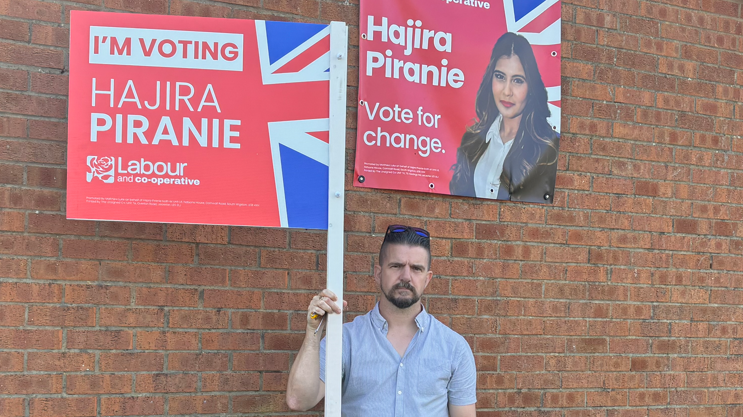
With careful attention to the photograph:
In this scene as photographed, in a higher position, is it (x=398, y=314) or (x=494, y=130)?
(x=494, y=130)

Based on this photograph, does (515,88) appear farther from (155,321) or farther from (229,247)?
(155,321)

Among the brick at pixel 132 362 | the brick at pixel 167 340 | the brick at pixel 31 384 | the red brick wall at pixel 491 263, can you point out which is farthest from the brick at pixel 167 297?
the brick at pixel 31 384

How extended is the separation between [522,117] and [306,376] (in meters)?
1.99

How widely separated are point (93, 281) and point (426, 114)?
1.88m

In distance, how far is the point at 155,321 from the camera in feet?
10.3

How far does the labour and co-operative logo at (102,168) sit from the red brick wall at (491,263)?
1.91ft

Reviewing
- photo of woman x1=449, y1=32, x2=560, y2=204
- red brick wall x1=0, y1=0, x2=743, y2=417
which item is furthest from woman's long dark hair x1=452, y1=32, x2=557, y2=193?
red brick wall x1=0, y1=0, x2=743, y2=417

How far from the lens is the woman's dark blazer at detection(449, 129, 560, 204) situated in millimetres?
3748

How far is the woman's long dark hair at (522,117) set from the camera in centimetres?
366

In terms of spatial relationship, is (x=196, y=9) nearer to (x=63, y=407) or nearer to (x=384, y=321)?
(x=384, y=321)

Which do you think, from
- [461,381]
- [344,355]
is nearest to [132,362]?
[344,355]

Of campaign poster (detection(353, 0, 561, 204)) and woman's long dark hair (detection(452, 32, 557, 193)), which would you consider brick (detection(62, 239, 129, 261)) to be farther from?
woman's long dark hair (detection(452, 32, 557, 193))

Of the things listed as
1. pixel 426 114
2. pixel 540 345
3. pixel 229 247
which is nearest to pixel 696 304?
pixel 540 345

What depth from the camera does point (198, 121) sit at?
102 inches
